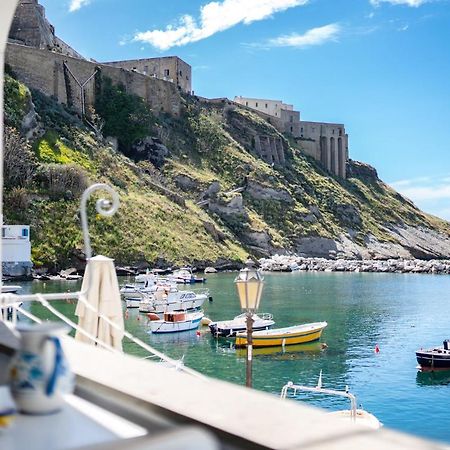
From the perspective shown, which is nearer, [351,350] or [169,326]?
[351,350]

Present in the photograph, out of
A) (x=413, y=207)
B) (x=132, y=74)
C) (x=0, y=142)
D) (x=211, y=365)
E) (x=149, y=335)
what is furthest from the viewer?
(x=413, y=207)

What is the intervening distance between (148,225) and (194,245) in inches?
191

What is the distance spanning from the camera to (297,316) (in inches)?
1114

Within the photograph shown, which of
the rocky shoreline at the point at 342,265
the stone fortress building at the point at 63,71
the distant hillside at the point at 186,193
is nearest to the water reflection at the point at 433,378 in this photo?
the distant hillside at the point at 186,193

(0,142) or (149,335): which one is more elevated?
(0,142)

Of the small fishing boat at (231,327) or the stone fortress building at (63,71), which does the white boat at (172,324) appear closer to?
the small fishing boat at (231,327)

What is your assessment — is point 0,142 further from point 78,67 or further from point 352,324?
point 78,67

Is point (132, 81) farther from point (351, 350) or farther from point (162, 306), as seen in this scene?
point (351, 350)

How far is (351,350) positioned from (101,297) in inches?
681

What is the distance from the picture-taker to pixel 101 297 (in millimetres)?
5223

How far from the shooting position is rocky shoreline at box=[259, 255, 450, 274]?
198 ft

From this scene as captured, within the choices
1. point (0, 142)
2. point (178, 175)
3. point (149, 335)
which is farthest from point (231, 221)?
point (0, 142)

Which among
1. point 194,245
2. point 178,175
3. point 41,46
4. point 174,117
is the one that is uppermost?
point 41,46

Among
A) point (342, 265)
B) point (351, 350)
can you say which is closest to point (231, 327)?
point (351, 350)
